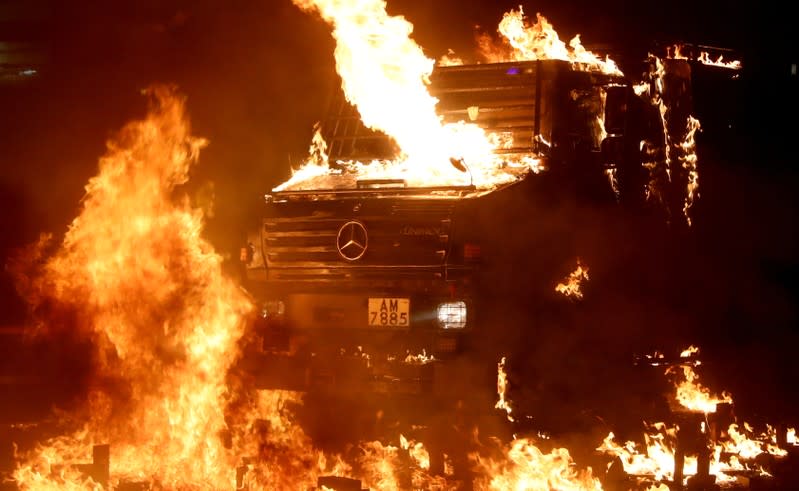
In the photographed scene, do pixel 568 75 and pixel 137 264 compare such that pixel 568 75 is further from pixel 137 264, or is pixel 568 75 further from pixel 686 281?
pixel 137 264

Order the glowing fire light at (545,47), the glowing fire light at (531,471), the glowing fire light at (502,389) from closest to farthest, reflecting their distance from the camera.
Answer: the glowing fire light at (531,471)
the glowing fire light at (502,389)
the glowing fire light at (545,47)

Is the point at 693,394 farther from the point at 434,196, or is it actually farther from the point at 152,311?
the point at 152,311

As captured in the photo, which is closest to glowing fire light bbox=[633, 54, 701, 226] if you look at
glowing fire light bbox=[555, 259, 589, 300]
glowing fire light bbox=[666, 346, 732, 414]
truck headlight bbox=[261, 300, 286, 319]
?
glowing fire light bbox=[555, 259, 589, 300]

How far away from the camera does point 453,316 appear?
791cm

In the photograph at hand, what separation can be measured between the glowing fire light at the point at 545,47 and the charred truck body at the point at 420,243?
20cm

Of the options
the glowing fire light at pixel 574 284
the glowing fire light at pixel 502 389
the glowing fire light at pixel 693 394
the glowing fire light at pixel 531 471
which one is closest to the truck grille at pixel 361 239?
the glowing fire light at pixel 502 389

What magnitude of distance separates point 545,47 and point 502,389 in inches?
162

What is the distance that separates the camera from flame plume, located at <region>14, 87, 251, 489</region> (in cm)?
893

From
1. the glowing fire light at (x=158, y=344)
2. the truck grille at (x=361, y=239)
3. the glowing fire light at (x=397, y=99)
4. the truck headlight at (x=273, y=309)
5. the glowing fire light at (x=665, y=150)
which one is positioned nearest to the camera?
the truck grille at (x=361, y=239)

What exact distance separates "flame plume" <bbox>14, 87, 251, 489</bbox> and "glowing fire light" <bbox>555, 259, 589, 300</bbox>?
2.98 metres

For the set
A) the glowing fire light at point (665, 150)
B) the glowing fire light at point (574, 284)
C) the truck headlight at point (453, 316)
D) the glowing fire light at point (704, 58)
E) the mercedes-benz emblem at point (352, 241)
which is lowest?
the truck headlight at point (453, 316)

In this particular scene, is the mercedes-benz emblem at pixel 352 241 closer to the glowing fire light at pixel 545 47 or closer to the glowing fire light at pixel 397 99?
the glowing fire light at pixel 397 99

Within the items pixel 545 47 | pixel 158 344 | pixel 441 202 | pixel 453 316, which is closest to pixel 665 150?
pixel 545 47

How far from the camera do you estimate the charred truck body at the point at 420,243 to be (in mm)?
7863
